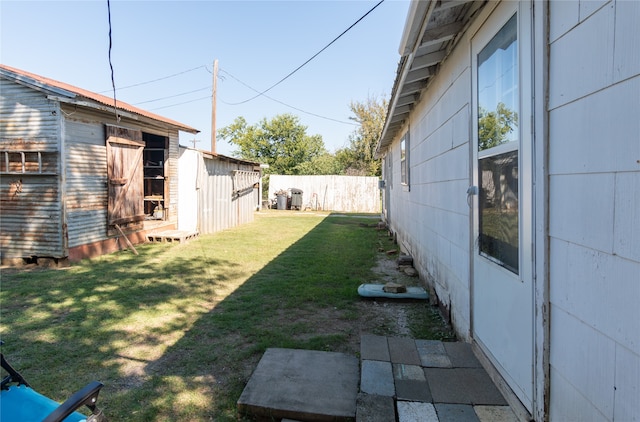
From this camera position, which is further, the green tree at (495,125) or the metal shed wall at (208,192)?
the metal shed wall at (208,192)

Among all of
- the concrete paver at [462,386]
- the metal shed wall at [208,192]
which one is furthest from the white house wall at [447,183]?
the metal shed wall at [208,192]

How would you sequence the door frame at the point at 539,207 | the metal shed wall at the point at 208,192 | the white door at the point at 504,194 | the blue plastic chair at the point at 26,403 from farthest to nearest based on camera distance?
the metal shed wall at the point at 208,192
the white door at the point at 504,194
the door frame at the point at 539,207
the blue plastic chair at the point at 26,403

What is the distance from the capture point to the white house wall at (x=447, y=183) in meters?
3.22

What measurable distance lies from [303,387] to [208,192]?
10.00m

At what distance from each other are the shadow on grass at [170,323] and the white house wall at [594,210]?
1971 mm

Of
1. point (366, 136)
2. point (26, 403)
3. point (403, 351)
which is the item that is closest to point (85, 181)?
point (26, 403)

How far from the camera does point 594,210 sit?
141 cm

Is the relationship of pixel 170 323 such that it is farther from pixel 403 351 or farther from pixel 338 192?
pixel 338 192

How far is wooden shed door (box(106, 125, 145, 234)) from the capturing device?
842 centimetres

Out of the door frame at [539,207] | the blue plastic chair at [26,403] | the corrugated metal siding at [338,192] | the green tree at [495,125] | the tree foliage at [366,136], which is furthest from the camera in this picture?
the tree foliage at [366,136]

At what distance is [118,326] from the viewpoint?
13.4 feet

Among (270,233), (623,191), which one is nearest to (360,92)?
(270,233)

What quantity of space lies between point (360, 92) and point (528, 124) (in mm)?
29069

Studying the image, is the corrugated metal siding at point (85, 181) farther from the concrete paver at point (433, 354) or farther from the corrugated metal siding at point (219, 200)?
the concrete paver at point (433, 354)
